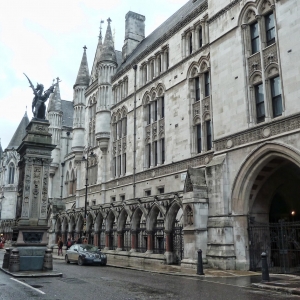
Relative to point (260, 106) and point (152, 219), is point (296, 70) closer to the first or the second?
point (260, 106)

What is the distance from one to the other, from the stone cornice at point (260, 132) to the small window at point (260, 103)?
0.84 meters

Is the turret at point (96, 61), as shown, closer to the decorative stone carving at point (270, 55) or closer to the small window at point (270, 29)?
the small window at point (270, 29)

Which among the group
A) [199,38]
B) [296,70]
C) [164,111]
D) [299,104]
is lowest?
[299,104]

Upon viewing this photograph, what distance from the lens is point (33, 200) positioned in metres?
17.6

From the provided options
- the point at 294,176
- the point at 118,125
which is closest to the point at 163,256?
the point at 294,176

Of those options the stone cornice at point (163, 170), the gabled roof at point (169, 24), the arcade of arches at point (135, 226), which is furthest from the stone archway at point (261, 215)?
the gabled roof at point (169, 24)

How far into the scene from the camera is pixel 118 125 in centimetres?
3766

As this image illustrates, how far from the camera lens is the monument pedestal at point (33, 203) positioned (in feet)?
55.9

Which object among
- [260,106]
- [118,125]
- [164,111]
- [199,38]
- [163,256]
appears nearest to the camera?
[260,106]

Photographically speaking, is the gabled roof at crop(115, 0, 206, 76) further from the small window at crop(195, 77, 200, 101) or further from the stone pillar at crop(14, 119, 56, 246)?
the stone pillar at crop(14, 119, 56, 246)

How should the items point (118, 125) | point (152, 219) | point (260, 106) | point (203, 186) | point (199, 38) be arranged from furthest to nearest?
point (118, 125) < point (199, 38) < point (152, 219) < point (203, 186) < point (260, 106)

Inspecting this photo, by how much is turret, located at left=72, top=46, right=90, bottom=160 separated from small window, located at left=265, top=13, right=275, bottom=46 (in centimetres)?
3088

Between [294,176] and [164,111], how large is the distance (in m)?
12.2

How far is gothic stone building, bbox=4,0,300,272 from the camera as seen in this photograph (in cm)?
1827
